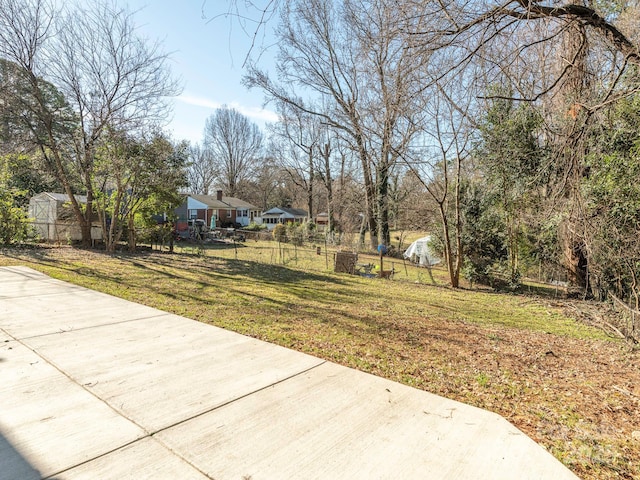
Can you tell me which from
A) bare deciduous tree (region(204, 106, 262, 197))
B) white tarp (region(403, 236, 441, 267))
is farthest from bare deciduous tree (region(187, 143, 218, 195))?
white tarp (region(403, 236, 441, 267))

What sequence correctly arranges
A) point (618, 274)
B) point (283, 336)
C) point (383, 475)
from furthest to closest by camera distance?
1. point (618, 274)
2. point (283, 336)
3. point (383, 475)

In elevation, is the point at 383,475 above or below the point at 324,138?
below

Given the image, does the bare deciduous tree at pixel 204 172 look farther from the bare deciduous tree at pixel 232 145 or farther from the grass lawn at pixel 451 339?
the grass lawn at pixel 451 339

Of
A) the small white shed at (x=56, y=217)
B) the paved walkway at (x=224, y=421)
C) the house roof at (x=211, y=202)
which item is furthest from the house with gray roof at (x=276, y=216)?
the paved walkway at (x=224, y=421)

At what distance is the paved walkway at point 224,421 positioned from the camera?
83.2 inches

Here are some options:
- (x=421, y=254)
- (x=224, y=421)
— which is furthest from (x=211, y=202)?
(x=224, y=421)

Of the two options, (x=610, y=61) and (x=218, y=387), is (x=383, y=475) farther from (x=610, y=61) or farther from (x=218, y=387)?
(x=610, y=61)

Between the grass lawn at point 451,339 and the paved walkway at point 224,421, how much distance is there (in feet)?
1.20

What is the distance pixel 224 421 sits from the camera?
8.42ft

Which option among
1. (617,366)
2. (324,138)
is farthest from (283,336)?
(324,138)

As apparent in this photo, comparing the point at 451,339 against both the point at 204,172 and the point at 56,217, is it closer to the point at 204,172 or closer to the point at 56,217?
the point at 56,217

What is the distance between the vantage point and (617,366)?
13.9 ft

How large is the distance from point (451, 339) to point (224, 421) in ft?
11.5

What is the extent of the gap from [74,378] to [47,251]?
461 inches
